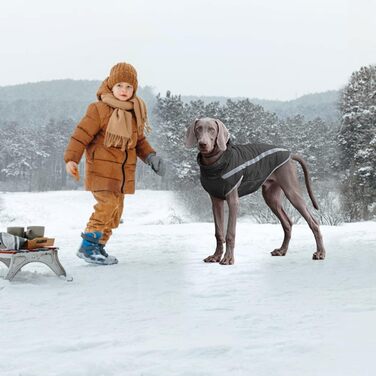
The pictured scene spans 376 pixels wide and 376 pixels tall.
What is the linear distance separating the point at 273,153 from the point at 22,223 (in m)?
12.1

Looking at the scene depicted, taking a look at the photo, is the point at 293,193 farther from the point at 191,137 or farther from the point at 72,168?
the point at 72,168

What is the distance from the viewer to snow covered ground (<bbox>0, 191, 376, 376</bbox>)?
1769mm

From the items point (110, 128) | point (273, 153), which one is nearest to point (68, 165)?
Result: point (110, 128)

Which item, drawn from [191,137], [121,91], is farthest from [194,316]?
[121,91]

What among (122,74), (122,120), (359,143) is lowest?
(122,120)

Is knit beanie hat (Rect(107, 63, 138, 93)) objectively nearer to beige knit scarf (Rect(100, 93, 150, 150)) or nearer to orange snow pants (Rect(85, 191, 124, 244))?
beige knit scarf (Rect(100, 93, 150, 150))

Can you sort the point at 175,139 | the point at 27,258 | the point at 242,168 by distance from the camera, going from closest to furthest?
1. the point at 27,258
2. the point at 242,168
3. the point at 175,139

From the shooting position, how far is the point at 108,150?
4.09 meters

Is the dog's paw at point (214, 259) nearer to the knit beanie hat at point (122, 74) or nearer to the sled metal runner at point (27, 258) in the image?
the sled metal runner at point (27, 258)

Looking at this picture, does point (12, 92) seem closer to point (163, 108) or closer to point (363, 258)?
point (163, 108)

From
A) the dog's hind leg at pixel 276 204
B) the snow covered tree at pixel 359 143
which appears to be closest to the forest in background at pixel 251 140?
the snow covered tree at pixel 359 143

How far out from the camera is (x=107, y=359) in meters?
1.81

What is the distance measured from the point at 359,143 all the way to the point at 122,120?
11.3m

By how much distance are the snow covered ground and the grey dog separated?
276mm
